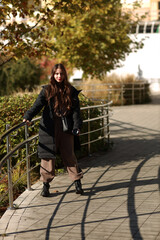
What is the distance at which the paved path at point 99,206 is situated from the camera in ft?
15.8

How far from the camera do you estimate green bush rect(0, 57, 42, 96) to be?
2442cm

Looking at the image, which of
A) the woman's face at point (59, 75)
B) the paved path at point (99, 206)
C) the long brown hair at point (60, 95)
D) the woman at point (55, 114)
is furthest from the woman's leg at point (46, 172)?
the woman's face at point (59, 75)

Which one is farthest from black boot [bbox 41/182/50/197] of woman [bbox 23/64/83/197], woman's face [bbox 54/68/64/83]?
woman's face [bbox 54/68/64/83]

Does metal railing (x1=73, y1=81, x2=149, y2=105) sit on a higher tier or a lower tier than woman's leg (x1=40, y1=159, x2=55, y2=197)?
higher

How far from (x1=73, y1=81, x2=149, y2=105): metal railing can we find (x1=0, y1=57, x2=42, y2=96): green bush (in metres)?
3.14

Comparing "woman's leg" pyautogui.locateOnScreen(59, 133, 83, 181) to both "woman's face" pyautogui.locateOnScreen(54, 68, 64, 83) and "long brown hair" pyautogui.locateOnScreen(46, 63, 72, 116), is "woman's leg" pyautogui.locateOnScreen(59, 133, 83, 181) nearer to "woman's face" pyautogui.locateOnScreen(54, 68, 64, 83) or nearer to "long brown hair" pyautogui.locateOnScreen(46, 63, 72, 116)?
"long brown hair" pyautogui.locateOnScreen(46, 63, 72, 116)

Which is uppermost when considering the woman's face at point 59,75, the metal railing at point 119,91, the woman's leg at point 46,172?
the woman's face at point 59,75

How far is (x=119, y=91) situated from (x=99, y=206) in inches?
687

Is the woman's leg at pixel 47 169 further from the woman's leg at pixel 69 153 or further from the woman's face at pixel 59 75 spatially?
the woman's face at pixel 59 75

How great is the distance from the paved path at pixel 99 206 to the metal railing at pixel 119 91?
12.9 metres

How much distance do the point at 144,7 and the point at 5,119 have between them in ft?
151

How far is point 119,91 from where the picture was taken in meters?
22.9

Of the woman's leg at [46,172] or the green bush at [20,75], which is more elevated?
the green bush at [20,75]

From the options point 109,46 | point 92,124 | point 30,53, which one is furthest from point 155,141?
point 109,46
